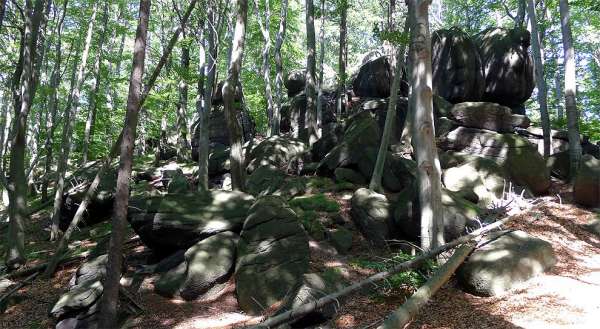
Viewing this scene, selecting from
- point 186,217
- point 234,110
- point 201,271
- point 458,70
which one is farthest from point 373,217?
point 458,70

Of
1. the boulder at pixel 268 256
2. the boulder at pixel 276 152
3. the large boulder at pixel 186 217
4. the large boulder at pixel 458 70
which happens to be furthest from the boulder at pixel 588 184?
the boulder at pixel 276 152

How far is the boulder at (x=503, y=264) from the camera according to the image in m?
6.75

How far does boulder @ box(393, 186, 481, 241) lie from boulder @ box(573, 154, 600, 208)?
466 cm

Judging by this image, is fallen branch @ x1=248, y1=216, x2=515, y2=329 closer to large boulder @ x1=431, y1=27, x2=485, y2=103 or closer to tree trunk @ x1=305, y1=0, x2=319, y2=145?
tree trunk @ x1=305, y1=0, x2=319, y2=145

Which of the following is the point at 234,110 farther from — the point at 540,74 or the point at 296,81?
the point at 296,81

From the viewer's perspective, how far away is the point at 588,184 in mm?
12000

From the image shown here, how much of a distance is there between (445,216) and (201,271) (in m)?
5.86

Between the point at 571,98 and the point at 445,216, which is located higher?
the point at 571,98

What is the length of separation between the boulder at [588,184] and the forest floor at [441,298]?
41 centimetres

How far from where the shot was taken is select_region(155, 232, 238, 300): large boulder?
28.6 ft

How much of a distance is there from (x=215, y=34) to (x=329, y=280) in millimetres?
10484

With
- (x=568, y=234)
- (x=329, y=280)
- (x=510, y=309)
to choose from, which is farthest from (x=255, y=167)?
(x=510, y=309)

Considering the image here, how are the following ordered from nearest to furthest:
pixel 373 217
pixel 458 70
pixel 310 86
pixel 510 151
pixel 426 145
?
pixel 426 145
pixel 373 217
pixel 510 151
pixel 310 86
pixel 458 70

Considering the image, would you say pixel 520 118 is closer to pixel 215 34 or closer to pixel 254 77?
pixel 215 34
